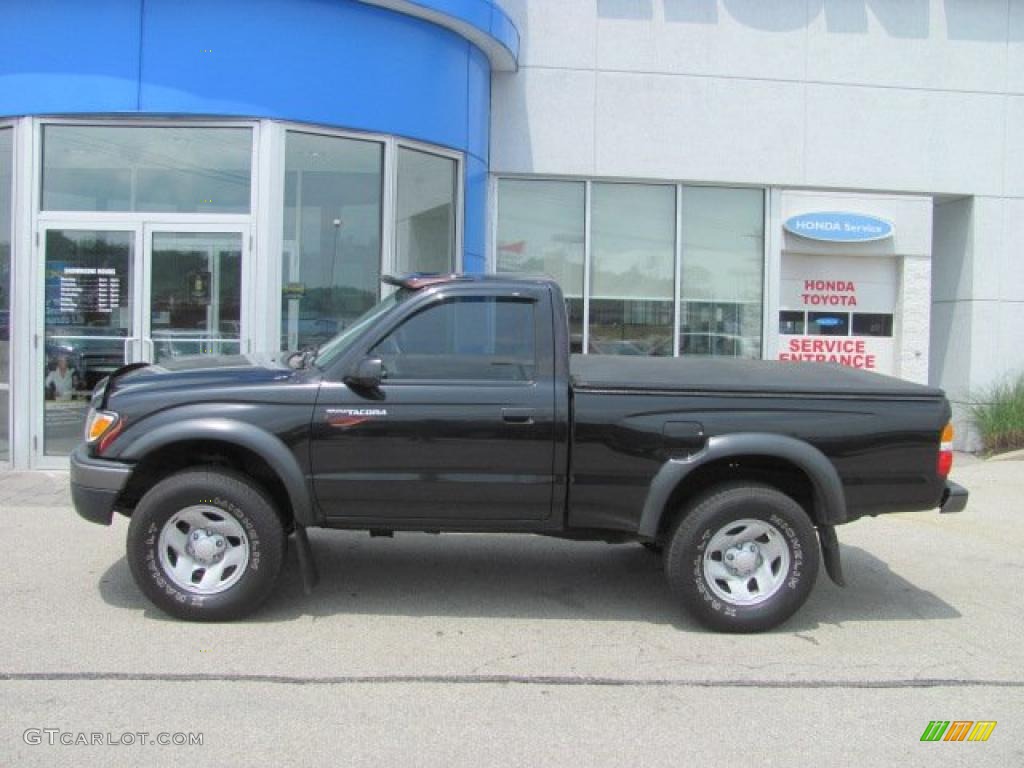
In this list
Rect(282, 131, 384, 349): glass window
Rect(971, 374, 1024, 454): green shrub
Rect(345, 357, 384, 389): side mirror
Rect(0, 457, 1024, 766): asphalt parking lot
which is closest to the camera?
Rect(0, 457, 1024, 766): asphalt parking lot

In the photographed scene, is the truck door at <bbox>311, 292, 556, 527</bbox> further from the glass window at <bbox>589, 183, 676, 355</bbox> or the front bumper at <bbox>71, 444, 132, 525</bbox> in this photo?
the glass window at <bbox>589, 183, 676, 355</bbox>

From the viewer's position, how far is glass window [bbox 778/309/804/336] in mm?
12398

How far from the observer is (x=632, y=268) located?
39.1ft

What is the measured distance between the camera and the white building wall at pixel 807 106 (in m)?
11.5

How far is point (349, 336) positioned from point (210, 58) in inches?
198

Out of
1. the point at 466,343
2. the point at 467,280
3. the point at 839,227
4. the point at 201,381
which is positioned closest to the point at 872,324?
the point at 839,227

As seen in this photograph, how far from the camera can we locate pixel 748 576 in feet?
16.5

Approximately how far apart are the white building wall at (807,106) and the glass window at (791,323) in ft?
4.83

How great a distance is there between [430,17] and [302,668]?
7393 millimetres

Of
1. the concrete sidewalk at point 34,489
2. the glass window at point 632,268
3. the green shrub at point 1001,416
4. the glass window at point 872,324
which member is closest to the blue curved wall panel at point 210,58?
the glass window at point 632,268

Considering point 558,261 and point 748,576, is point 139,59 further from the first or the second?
point 748,576

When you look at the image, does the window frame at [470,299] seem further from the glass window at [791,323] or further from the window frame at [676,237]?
the glass window at [791,323]

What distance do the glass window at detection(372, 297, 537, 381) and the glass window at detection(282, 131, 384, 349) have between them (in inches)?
177

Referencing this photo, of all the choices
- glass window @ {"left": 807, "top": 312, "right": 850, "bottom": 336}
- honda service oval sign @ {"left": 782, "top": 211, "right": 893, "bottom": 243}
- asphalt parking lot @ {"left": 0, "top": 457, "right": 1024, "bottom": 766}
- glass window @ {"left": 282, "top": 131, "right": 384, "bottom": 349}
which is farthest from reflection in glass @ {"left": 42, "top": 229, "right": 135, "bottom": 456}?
glass window @ {"left": 807, "top": 312, "right": 850, "bottom": 336}
